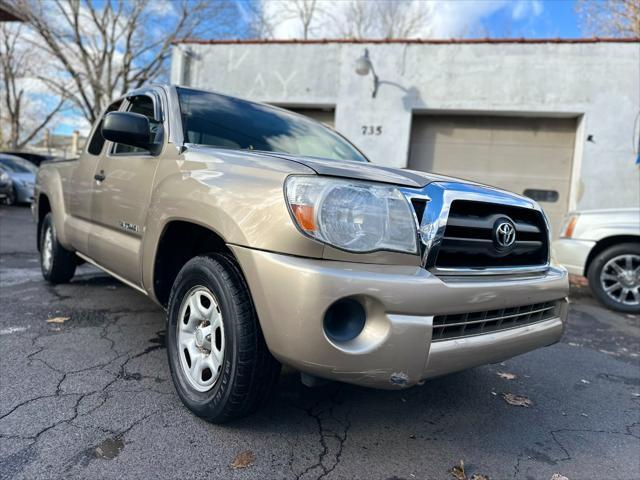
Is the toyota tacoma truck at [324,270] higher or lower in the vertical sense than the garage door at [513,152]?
lower

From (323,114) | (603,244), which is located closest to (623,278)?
(603,244)

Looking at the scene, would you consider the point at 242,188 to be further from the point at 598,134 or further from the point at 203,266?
the point at 598,134

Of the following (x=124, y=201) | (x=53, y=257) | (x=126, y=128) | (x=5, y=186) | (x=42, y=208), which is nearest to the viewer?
(x=126, y=128)

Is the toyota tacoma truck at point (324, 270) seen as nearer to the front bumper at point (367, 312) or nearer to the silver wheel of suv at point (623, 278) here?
the front bumper at point (367, 312)

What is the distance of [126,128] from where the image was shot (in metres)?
2.52

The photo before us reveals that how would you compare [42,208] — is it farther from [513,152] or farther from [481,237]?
[513,152]

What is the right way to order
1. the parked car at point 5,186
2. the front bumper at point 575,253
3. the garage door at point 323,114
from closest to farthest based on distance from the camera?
the front bumper at point 575,253 → the garage door at point 323,114 → the parked car at point 5,186

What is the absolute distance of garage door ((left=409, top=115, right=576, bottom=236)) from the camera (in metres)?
8.98

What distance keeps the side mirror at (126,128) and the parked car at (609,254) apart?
506 centimetres

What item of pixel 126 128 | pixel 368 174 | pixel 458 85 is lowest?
pixel 368 174

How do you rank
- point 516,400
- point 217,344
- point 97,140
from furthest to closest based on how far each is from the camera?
point 97,140, point 516,400, point 217,344

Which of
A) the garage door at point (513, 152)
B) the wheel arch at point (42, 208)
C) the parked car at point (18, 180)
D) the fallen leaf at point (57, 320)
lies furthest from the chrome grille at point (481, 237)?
the parked car at point (18, 180)

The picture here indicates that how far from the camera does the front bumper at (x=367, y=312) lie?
5.24ft

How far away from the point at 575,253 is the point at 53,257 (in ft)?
19.1
